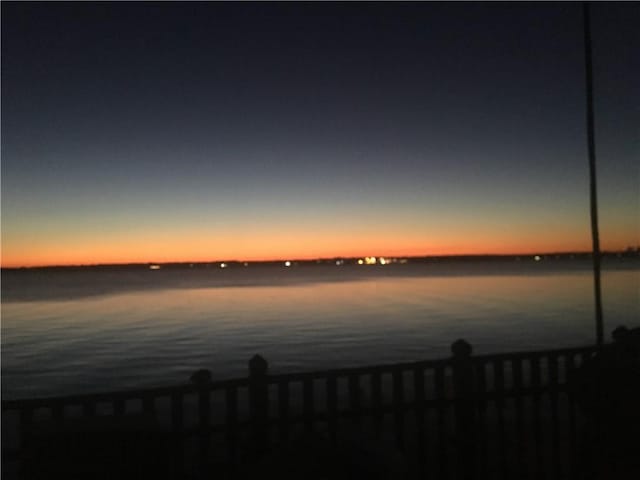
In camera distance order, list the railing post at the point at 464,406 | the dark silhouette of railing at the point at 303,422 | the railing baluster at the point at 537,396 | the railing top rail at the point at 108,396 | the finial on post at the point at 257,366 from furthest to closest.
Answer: the railing baluster at the point at 537,396
the railing post at the point at 464,406
the finial on post at the point at 257,366
the railing top rail at the point at 108,396
the dark silhouette of railing at the point at 303,422

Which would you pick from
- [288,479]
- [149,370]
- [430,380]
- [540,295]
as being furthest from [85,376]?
[540,295]

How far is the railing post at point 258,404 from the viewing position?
19.9 ft

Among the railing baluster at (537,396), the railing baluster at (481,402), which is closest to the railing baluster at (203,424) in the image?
the railing baluster at (481,402)

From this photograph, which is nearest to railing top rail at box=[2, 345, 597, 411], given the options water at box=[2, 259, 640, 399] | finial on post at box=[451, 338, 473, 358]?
finial on post at box=[451, 338, 473, 358]

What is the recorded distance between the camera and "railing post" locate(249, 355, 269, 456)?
6.08 m

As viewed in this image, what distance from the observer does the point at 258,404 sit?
6.11m

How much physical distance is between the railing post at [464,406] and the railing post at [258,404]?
6.87ft

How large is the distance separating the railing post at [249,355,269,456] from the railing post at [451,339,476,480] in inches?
82.4

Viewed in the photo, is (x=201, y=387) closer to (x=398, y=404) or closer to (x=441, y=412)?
(x=398, y=404)

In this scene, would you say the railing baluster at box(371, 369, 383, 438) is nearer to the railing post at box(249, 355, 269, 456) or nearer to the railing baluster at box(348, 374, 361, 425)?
the railing baluster at box(348, 374, 361, 425)

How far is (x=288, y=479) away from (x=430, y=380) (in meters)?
16.4

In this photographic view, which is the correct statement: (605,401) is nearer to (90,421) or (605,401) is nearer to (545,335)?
(90,421)

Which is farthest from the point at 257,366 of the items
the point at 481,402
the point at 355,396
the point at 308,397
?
the point at 481,402

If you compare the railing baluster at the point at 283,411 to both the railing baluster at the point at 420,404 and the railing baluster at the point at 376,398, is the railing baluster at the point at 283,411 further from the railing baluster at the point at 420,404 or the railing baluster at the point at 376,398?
the railing baluster at the point at 420,404
